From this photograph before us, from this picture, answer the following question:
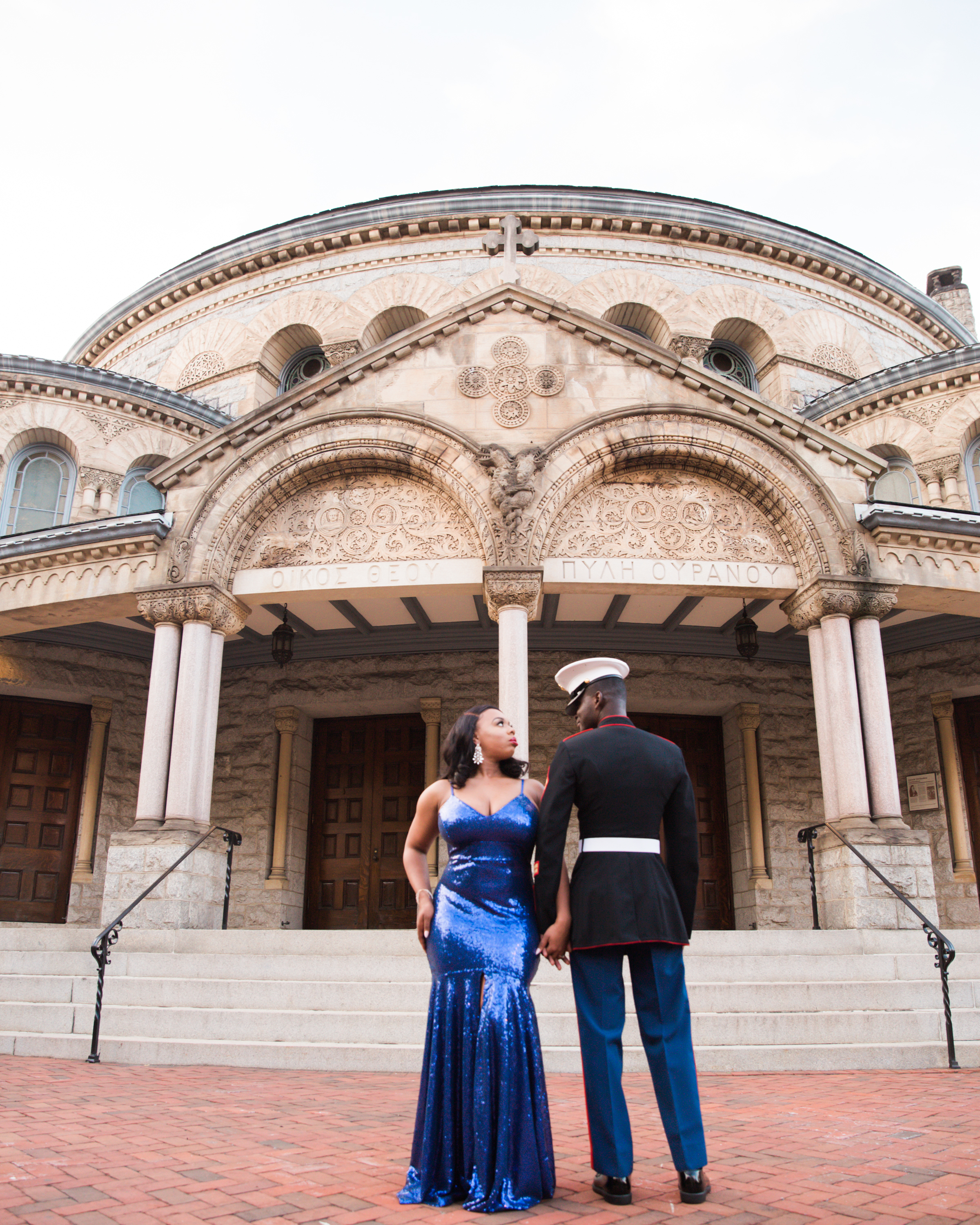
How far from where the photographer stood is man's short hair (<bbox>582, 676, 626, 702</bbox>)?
13.7 ft

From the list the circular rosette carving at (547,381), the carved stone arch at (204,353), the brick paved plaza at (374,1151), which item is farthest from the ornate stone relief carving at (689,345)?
the brick paved plaza at (374,1151)

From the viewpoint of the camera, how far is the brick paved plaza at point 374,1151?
3.43m

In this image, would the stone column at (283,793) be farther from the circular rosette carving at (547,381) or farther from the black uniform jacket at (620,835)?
the black uniform jacket at (620,835)

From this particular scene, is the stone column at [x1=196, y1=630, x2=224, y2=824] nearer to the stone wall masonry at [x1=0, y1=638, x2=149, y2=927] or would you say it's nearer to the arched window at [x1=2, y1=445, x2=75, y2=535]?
the stone wall masonry at [x1=0, y1=638, x2=149, y2=927]

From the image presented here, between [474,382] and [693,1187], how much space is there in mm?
9927

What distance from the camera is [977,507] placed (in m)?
15.7

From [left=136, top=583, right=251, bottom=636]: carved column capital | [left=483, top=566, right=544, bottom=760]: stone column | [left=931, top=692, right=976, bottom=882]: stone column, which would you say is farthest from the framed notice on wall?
[left=136, top=583, right=251, bottom=636]: carved column capital

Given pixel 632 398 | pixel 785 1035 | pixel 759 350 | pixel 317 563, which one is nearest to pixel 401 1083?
pixel 785 1035

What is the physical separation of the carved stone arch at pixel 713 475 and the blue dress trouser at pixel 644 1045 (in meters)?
7.99

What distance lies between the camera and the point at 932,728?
14.5 m

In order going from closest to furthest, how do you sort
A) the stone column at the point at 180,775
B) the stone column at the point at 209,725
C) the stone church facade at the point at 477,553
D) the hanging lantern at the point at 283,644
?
the stone column at the point at 180,775
the stone column at the point at 209,725
the stone church facade at the point at 477,553
the hanging lantern at the point at 283,644

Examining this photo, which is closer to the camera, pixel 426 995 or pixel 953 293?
pixel 426 995

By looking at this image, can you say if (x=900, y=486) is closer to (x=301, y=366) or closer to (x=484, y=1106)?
(x=301, y=366)

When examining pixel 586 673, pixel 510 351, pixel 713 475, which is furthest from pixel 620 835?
pixel 510 351
